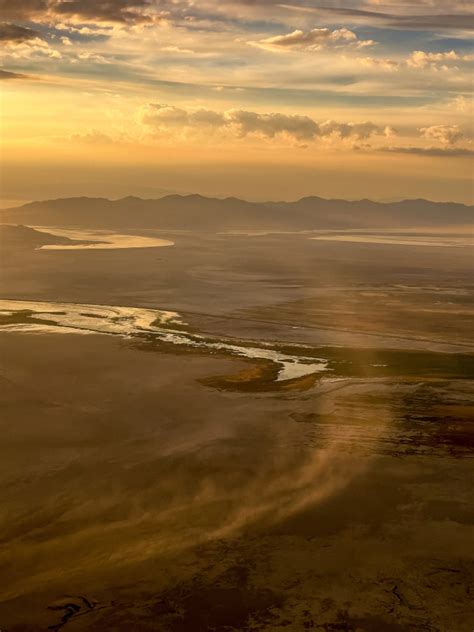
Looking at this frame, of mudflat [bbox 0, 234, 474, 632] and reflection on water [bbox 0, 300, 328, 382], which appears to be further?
reflection on water [bbox 0, 300, 328, 382]

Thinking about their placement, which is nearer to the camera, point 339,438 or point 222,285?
point 339,438

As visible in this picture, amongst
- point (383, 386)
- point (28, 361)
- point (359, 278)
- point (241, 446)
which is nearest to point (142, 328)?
point (28, 361)

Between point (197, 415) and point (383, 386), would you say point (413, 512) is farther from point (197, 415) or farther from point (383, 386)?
point (383, 386)

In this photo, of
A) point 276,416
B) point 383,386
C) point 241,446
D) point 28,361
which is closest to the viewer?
point 241,446

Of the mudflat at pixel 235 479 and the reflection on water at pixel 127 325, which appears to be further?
the reflection on water at pixel 127 325

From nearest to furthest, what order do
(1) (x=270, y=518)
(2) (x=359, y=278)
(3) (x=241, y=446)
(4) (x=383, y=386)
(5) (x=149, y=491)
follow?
(1) (x=270, y=518) < (5) (x=149, y=491) < (3) (x=241, y=446) < (4) (x=383, y=386) < (2) (x=359, y=278)

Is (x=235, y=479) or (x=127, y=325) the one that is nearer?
(x=235, y=479)
